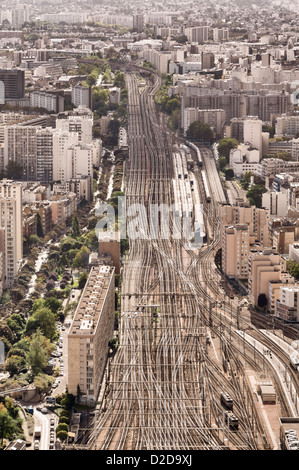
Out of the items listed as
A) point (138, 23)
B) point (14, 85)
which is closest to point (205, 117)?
point (14, 85)

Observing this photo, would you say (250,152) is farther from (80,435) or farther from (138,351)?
(80,435)

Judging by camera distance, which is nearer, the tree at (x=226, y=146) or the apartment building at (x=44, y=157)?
the apartment building at (x=44, y=157)

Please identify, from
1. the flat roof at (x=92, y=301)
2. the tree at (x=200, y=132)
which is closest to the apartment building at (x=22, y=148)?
the tree at (x=200, y=132)

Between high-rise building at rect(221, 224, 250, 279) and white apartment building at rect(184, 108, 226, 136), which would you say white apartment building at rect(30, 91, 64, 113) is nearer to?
white apartment building at rect(184, 108, 226, 136)

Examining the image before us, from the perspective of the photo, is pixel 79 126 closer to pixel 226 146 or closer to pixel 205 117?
pixel 226 146

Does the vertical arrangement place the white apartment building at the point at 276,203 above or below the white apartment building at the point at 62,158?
below

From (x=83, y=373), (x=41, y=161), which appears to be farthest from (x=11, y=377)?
(x=41, y=161)

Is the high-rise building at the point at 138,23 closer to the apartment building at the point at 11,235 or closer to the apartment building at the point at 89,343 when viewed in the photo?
the apartment building at the point at 11,235
